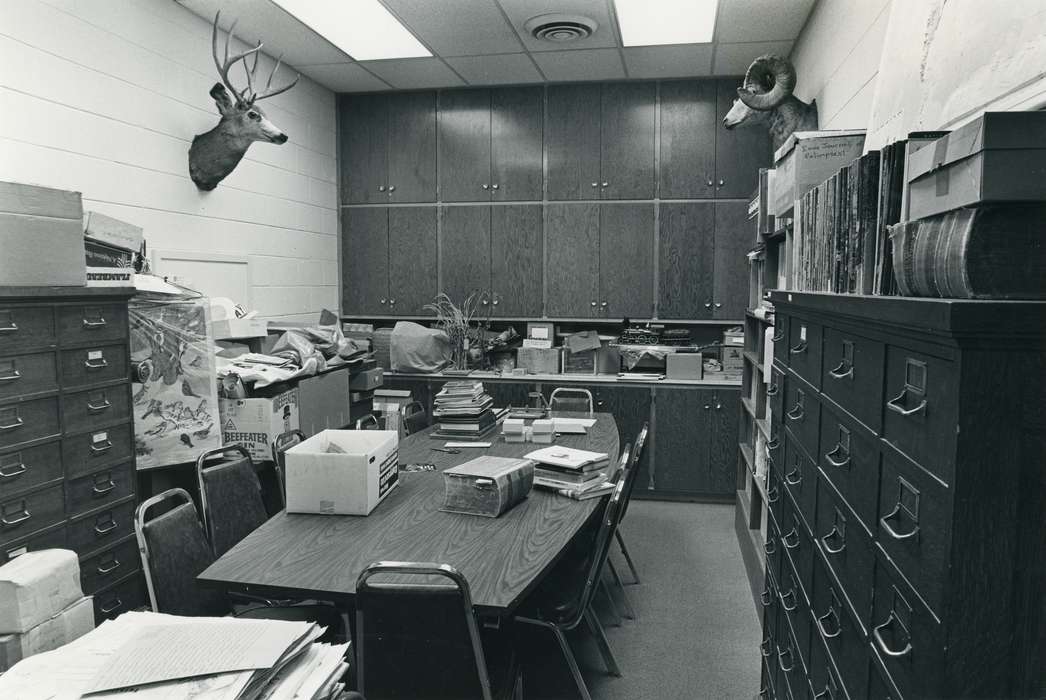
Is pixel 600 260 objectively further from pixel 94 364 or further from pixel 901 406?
pixel 901 406

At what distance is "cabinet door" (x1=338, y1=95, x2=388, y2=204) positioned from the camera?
6.15 m

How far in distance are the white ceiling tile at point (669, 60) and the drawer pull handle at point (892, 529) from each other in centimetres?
444

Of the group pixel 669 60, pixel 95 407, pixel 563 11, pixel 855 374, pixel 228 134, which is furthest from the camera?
pixel 669 60

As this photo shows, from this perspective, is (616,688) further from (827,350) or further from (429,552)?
(827,350)

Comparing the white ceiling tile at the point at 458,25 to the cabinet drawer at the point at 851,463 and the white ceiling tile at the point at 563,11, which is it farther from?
the cabinet drawer at the point at 851,463

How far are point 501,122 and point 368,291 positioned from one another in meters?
1.80

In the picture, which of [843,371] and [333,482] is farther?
[333,482]

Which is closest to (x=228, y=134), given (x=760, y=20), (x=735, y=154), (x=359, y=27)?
(x=359, y=27)

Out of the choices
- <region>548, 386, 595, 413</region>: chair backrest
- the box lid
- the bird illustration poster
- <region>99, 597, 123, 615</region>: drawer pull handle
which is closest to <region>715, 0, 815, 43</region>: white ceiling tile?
<region>548, 386, 595, 413</region>: chair backrest

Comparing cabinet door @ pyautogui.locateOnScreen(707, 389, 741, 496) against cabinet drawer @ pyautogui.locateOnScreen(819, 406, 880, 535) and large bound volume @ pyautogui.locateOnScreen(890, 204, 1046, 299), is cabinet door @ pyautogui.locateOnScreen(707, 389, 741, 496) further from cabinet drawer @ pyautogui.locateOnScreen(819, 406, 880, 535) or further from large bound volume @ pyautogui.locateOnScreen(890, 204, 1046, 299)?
large bound volume @ pyautogui.locateOnScreen(890, 204, 1046, 299)

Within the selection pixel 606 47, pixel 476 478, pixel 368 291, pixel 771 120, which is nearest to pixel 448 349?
pixel 368 291

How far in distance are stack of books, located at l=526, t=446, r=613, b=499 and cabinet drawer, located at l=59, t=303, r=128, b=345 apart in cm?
179

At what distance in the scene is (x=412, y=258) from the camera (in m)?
6.14

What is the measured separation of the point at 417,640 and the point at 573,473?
120cm
